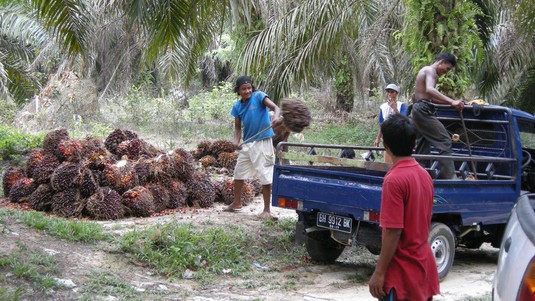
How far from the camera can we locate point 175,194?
9.73 metres

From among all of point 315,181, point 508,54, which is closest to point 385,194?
point 315,181

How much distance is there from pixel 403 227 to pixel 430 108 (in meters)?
4.55

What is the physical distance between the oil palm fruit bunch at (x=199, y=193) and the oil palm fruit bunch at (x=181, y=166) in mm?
126

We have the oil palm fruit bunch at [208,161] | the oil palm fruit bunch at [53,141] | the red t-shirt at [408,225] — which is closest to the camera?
the red t-shirt at [408,225]

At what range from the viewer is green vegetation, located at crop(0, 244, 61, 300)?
5.86 metres

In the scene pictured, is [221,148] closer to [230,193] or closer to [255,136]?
[230,193]

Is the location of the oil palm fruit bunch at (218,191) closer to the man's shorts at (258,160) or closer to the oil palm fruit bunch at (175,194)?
the oil palm fruit bunch at (175,194)

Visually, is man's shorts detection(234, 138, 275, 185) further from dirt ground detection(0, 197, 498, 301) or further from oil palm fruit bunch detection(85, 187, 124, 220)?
dirt ground detection(0, 197, 498, 301)

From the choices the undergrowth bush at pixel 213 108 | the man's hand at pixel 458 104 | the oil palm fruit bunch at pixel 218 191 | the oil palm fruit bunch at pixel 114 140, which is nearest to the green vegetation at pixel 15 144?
the oil palm fruit bunch at pixel 114 140

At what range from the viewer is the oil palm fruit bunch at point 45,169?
925cm

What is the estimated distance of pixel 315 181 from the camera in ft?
24.6

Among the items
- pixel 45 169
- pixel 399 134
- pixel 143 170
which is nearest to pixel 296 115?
pixel 143 170

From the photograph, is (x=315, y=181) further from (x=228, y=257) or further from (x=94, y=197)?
(x=94, y=197)

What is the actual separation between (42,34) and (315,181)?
12140mm
